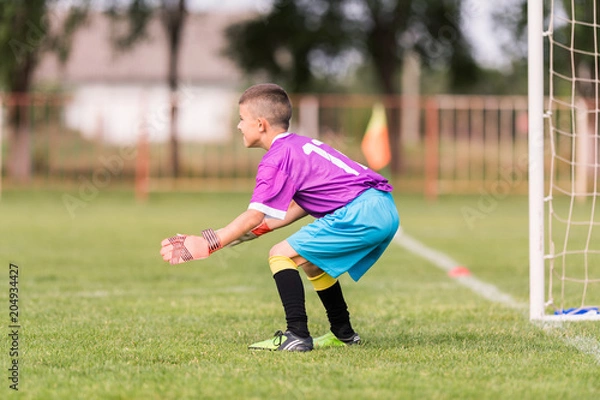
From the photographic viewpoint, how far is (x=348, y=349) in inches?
203

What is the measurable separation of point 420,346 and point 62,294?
3397 mm

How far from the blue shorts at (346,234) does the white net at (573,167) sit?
6.15 feet

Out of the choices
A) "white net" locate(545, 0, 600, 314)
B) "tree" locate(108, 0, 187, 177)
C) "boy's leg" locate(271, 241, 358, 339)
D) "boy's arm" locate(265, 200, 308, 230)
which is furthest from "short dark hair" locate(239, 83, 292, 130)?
"tree" locate(108, 0, 187, 177)

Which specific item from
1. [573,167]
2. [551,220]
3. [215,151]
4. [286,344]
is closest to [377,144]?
[573,167]

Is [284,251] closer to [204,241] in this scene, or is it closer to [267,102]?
[204,241]

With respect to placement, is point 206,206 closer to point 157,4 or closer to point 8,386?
point 157,4

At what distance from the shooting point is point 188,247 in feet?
15.6

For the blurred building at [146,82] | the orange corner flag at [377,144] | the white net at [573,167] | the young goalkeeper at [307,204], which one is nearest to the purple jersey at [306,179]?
the young goalkeeper at [307,204]

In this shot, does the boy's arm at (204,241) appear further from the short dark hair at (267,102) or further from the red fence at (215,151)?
the red fence at (215,151)

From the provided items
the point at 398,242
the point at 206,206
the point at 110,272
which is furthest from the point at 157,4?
the point at 110,272

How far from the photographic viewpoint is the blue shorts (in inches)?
197

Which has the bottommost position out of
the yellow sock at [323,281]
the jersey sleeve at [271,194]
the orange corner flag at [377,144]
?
the yellow sock at [323,281]

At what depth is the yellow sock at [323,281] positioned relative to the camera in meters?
5.27

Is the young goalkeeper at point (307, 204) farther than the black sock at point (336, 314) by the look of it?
No
